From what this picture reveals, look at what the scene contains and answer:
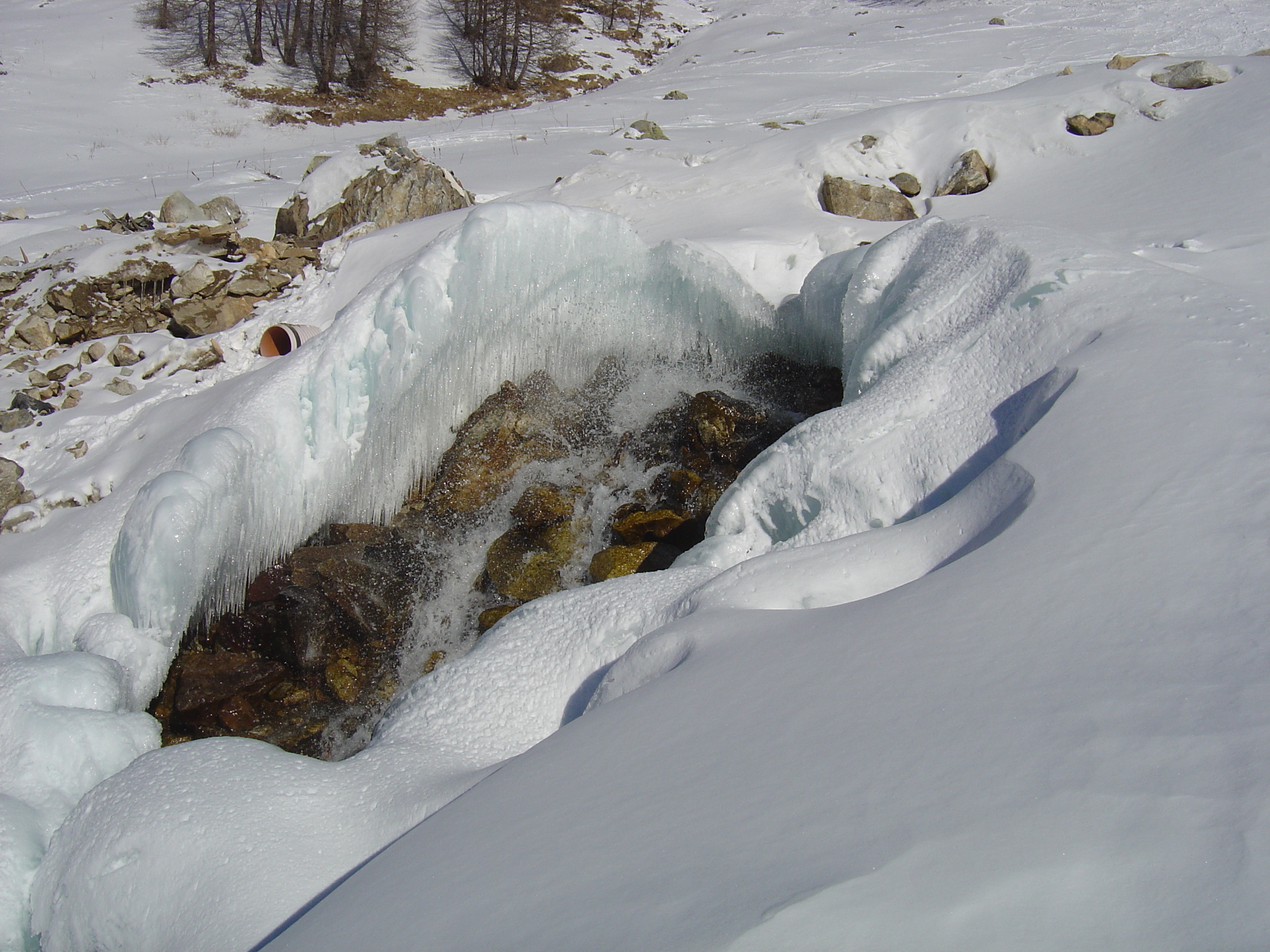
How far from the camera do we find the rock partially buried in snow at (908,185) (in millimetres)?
6082

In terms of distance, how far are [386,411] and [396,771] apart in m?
2.89

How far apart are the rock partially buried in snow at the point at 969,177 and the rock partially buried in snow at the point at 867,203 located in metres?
0.32

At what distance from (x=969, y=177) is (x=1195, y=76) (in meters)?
1.88

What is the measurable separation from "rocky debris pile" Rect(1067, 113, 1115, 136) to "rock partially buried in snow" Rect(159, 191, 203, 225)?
22.7ft

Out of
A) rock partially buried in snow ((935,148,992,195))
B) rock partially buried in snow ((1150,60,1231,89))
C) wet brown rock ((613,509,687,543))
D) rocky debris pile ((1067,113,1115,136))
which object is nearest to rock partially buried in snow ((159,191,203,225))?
wet brown rock ((613,509,687,543))

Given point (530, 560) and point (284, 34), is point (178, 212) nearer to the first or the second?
point (530, 560)

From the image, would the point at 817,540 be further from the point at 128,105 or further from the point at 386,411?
the point at 128,105

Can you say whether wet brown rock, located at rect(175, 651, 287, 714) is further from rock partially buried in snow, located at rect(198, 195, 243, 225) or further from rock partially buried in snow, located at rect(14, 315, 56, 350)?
rock partially buried in snow, located at rect(198, 195, 243, 225)

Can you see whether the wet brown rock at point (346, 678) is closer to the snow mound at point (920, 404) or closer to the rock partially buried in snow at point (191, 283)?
the snow mound at point (920, 404)

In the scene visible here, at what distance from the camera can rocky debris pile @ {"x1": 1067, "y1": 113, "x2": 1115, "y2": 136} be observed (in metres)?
5.81

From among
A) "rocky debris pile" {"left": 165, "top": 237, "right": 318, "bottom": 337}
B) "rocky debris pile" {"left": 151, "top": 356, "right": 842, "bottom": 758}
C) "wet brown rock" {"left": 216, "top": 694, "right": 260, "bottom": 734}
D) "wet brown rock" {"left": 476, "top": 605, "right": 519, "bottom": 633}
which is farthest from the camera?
"rocky debris pile" {"left": 165, "top": 237, "right": 318, "bottom": 337}

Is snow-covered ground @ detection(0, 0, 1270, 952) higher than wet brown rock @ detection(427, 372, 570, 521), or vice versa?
snow-covered ground @ detection(0, 0, 1270, 952)

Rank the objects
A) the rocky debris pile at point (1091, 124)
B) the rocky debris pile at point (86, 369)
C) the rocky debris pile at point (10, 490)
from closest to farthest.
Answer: the rocky debris pile at point (10, 490), the rocky debris pile at point (86, 369), the rocky debris pile at point (1091, 124)

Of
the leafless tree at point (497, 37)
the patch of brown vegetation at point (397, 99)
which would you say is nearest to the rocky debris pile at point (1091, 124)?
the patch of brown vegetation at point (397, 99)
